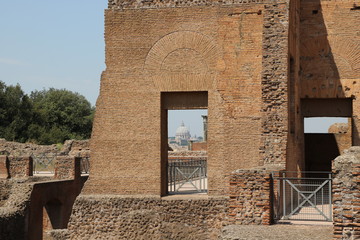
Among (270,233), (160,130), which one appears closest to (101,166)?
(160,130)

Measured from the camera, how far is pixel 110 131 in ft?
43.0

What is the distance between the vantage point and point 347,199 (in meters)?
7.46

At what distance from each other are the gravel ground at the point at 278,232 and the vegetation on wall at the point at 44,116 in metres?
32.0

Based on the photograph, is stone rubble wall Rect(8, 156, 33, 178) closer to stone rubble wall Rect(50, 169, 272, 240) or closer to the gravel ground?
stone rubble wall Rect(50, 169, 272, 240)

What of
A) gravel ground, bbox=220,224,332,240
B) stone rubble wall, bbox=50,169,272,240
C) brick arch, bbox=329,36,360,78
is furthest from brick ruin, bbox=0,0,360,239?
gravel ground, bbox=220,224,332,240

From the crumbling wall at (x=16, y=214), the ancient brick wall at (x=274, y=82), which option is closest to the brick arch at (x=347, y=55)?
the ancient brick wall at (x=274, y=82)

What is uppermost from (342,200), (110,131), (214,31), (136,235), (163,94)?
(214,31)

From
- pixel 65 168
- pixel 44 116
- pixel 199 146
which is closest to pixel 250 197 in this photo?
pixel 65 168

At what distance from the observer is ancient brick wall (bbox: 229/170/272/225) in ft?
29.4

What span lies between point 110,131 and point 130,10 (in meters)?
2.90

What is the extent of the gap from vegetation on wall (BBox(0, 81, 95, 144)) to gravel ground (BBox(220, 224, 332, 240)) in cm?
3195

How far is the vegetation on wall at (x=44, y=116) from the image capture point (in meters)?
40.3

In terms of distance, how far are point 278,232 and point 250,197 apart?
104 centimetres

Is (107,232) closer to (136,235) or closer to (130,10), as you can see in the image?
(136,235)
